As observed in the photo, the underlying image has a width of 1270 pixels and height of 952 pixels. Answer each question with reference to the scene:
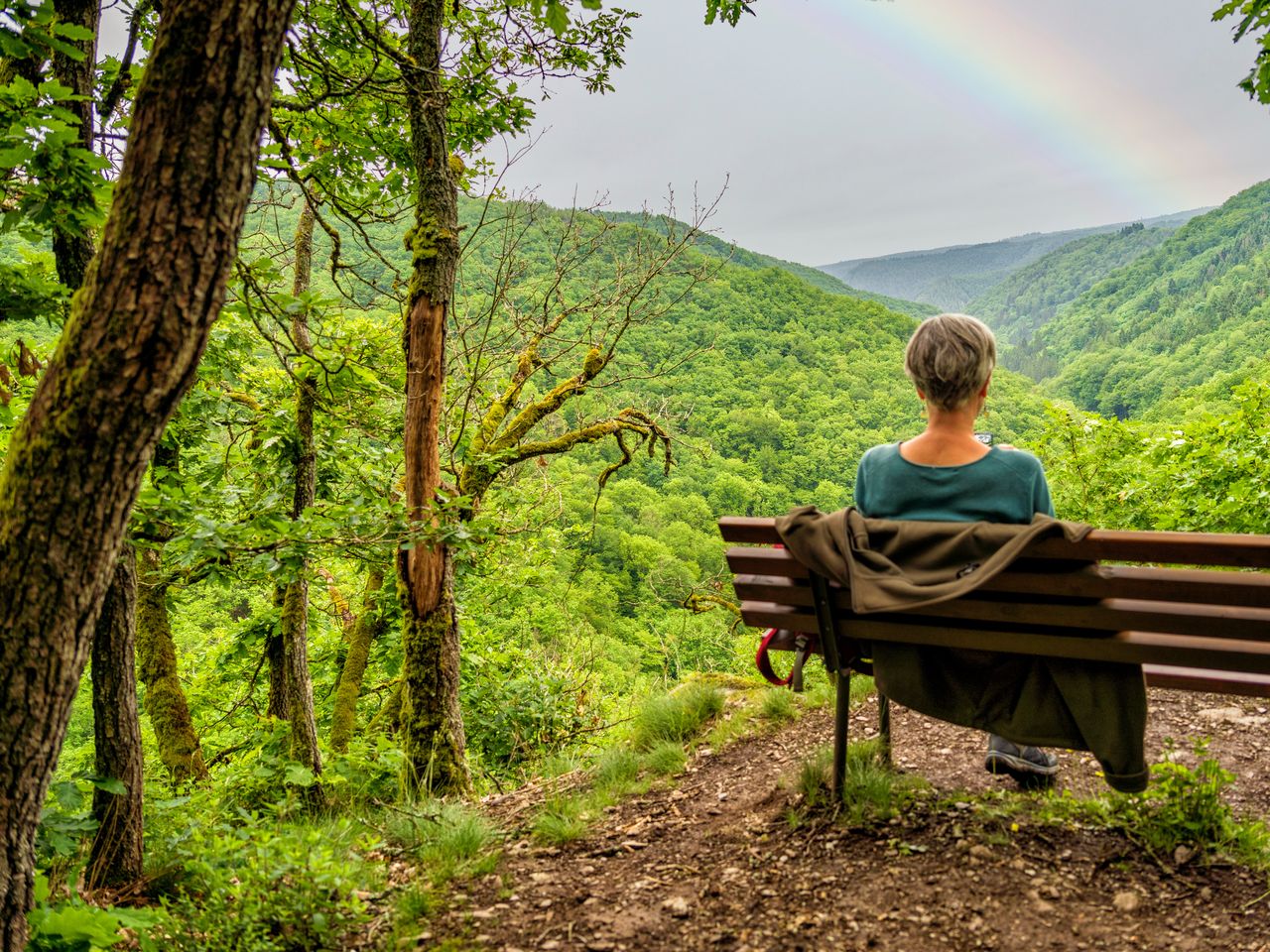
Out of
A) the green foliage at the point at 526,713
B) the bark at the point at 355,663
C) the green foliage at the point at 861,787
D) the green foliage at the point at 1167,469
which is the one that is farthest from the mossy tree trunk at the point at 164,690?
the green foliage at the point at 1167,469

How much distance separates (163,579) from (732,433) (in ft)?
129

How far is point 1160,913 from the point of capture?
2010mm

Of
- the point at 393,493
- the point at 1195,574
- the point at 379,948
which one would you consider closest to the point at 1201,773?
the point at 1195,574

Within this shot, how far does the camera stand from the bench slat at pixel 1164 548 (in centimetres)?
177

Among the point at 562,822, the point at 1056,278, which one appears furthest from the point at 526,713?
the point at 1056,278

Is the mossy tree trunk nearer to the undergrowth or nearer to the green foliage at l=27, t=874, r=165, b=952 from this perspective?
the green foliage at l=27, t=874, r=165, b=952

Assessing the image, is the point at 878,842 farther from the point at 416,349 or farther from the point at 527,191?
the point at 527,191

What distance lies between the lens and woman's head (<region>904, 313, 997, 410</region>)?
2236 mm

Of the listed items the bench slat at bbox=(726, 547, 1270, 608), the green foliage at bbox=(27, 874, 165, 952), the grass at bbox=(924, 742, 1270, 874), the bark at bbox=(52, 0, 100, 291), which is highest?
the bark at bbox=(52, 0, 100, 291)

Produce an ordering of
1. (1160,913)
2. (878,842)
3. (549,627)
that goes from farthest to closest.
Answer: (549,627)
(878,842)
(1160,913)

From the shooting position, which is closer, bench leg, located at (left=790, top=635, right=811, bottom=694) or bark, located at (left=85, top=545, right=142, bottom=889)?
bench leg, located at (left=790, top=635, right=811, bottom=694)

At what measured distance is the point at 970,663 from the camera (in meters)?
2.31

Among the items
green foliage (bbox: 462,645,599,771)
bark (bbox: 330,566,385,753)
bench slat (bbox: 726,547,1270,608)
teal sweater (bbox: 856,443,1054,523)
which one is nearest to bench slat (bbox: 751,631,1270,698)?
bench slat (bbox: 726,547,1270,608)

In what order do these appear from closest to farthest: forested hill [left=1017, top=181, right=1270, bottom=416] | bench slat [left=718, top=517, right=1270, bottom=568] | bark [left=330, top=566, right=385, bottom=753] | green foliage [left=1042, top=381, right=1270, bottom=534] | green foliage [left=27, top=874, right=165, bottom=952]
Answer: bench slat [left=718, top=517, right=1270, bottom=568], green foliage [left=27, top=874, right=165, bottom=952], green foliage [left=1042, top=381, right=1270, bottom=534], bark [left=330, top=566, right=385, bottom=753], forested hill [left=1017, top=181, right=1270, bottom=416]
